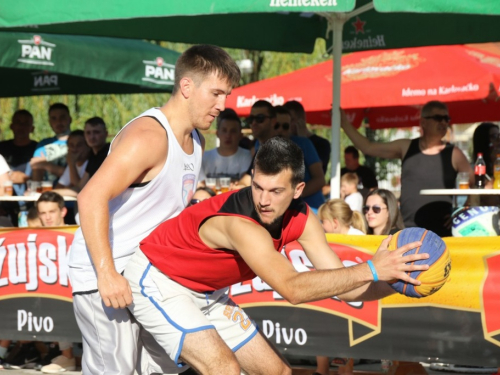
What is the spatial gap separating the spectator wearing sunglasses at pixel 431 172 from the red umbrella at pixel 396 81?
3643 mm

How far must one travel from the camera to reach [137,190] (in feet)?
14.0

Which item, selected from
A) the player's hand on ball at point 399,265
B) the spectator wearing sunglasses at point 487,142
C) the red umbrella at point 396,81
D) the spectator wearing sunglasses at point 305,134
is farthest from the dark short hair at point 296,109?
the player's hand on ball at point 399,265

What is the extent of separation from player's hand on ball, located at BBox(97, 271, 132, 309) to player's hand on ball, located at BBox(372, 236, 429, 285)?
118 cm

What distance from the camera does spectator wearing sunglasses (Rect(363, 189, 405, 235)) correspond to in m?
7.39

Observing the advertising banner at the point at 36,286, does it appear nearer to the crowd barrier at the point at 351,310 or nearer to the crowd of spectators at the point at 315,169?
the crowd barrier at the point at 351,310

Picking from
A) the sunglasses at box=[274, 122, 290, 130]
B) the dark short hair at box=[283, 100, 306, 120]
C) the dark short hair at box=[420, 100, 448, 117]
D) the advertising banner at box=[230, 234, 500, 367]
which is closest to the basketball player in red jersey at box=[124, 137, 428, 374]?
the advertising banner at box=[230, 234, 500, 367]

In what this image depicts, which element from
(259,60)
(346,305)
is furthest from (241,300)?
(259,60)

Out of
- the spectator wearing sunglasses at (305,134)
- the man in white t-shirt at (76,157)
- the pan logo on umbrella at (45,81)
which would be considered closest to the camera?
the spectator wearing sunglasses at (305,134)

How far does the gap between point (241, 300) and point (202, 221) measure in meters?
2.75

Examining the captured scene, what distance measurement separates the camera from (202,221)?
4.20 metres

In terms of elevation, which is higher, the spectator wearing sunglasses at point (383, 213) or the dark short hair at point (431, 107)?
the dark short hair at point (431, 107)

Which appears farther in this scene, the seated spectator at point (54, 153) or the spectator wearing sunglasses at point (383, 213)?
the seated spectator at point (54, 153)

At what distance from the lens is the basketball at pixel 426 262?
12.5 ft

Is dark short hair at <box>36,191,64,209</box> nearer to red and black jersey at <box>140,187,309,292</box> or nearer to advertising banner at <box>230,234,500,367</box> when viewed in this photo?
advertising banner at <box>230,234,500,367</box>
